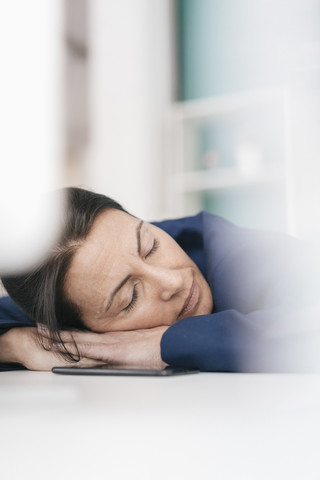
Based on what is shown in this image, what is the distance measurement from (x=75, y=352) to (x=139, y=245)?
126 mm

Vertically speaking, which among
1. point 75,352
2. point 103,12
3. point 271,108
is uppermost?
point 103,12

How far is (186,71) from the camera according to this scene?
7.14ft

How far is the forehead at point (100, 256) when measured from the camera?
54cm

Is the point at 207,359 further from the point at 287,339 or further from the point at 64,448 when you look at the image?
the point at 64,448

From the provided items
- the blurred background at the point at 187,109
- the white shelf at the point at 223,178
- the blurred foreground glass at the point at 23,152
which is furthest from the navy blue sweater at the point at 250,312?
the white shelf at the point at 223,178

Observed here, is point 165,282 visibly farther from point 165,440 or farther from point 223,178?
point 223,178

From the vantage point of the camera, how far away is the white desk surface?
0.16 meters

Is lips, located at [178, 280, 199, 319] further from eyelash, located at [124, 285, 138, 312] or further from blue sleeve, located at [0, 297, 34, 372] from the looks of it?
blue sleeve, located at [0, 297, 34, 372]

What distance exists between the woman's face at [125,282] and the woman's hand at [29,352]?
0.06 metres

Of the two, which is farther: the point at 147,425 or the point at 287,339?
the point at 287,339

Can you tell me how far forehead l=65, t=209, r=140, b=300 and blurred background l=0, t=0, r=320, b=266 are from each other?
3.14 ft

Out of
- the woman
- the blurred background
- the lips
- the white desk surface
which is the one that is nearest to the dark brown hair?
the woman

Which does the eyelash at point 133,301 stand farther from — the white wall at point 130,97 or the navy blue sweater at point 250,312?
the white wall at point 130,97

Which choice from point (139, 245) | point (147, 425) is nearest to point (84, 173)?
point (139, 245)
